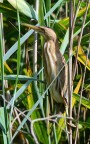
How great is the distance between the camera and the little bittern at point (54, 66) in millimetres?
1308

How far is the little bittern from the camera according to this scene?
4.29ft

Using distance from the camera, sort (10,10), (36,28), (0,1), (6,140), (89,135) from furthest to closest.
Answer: (89,135) < (0,1) < (10,10) < (36,28) < (6,140)

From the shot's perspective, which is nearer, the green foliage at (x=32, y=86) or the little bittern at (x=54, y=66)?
the green foliage at (x=32, y=86)

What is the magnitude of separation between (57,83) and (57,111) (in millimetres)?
93

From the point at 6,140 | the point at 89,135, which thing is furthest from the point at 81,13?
the point at 6,140

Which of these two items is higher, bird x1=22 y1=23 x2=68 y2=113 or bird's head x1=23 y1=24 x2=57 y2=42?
bird's head x1=23 y1=24 x2=57 y2=42

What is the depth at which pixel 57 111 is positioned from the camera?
1.36 meters

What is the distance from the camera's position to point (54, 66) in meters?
1.34

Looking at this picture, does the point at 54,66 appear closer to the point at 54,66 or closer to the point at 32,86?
the point at 54,66

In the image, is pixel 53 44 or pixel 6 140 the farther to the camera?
pixel 53 44

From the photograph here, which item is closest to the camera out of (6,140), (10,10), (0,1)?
(6,140)

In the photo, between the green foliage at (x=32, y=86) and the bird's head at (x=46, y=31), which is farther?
the bird's head at (x=46, y=31)

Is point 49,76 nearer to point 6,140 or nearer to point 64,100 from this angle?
point 64,100

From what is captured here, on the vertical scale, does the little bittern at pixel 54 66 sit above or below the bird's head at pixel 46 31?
below
